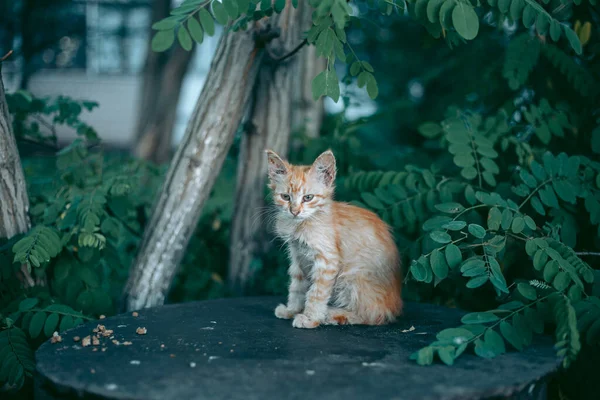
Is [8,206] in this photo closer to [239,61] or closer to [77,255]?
[77,255]

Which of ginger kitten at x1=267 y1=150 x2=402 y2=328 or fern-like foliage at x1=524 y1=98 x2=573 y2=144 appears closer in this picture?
ginger kitten at x1=267 y1=150 x2=402 y2=328

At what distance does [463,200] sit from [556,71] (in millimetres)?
1692

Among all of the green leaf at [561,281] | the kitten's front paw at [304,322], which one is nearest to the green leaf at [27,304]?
the kitten's front paw at [304,322]

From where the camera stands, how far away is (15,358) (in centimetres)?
320

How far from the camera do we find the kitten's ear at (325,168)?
3.63 m

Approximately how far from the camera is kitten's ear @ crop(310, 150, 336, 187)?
11.9 feet

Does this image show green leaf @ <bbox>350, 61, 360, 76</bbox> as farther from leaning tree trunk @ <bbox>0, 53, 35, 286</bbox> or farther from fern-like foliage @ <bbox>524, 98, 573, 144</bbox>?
leaning tree trunk @ <bbox>0, 53, 35, 286</bbox>

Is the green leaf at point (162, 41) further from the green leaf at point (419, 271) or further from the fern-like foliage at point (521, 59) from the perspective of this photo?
the fern-like foliage at point (521, 59)

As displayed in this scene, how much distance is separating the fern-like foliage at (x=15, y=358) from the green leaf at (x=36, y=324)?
5 centimetres

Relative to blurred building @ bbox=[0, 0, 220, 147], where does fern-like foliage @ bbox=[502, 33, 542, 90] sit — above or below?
below

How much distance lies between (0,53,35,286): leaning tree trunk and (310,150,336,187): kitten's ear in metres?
2.04

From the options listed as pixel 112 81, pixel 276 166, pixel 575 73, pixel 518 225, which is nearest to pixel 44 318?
pixel 276 166

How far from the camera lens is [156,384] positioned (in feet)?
8.04

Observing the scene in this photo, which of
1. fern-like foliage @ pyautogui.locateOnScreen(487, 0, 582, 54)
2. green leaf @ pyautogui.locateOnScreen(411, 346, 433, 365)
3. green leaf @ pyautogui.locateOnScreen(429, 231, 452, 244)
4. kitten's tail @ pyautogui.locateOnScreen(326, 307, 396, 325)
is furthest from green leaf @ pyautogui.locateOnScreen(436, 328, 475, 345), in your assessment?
fern-like foliage @ pyautogui.locateOnScreen(487, 0, 582, 54)
